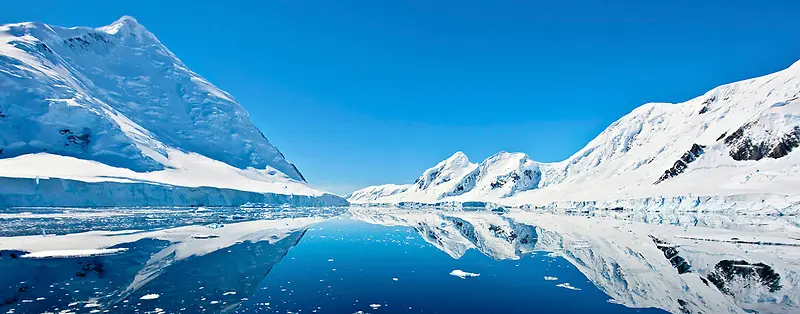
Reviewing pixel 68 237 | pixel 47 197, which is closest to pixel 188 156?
pixel 47 197

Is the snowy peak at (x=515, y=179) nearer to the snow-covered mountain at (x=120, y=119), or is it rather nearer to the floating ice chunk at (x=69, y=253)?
the snow-covered mountain at (x=120, y=119)

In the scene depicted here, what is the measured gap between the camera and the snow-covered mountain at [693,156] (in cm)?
5694

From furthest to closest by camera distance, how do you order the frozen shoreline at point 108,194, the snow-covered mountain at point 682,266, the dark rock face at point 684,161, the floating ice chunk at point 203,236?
the dark rock face at point 684,161, the frozen shoreline at point 108,194, the floating ice chunk at point 203,236, the snow-covered mountain at point 682,266

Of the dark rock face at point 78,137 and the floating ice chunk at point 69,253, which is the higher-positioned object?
the dark rock face at point 78,137

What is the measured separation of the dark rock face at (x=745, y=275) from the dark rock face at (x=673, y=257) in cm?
89

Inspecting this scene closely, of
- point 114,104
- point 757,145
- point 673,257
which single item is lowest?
point 673,257

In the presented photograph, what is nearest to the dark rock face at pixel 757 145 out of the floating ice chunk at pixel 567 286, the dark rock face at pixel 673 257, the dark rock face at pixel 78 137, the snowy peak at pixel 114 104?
the dark rock face at pixel 673 257

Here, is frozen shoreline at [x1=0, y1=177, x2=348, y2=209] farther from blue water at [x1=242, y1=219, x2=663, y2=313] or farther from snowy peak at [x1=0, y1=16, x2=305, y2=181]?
Result: blue water at [x1=242, y1=219, x2=663, y2=313]

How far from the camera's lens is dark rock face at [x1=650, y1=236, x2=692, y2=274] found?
581 inches

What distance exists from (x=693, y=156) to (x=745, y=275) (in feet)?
275

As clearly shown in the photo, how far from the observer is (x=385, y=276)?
14.4 m

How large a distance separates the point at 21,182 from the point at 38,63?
169 feet

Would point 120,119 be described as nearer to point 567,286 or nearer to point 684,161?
point 567,286

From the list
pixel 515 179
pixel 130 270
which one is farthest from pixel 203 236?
pixel 515 179
